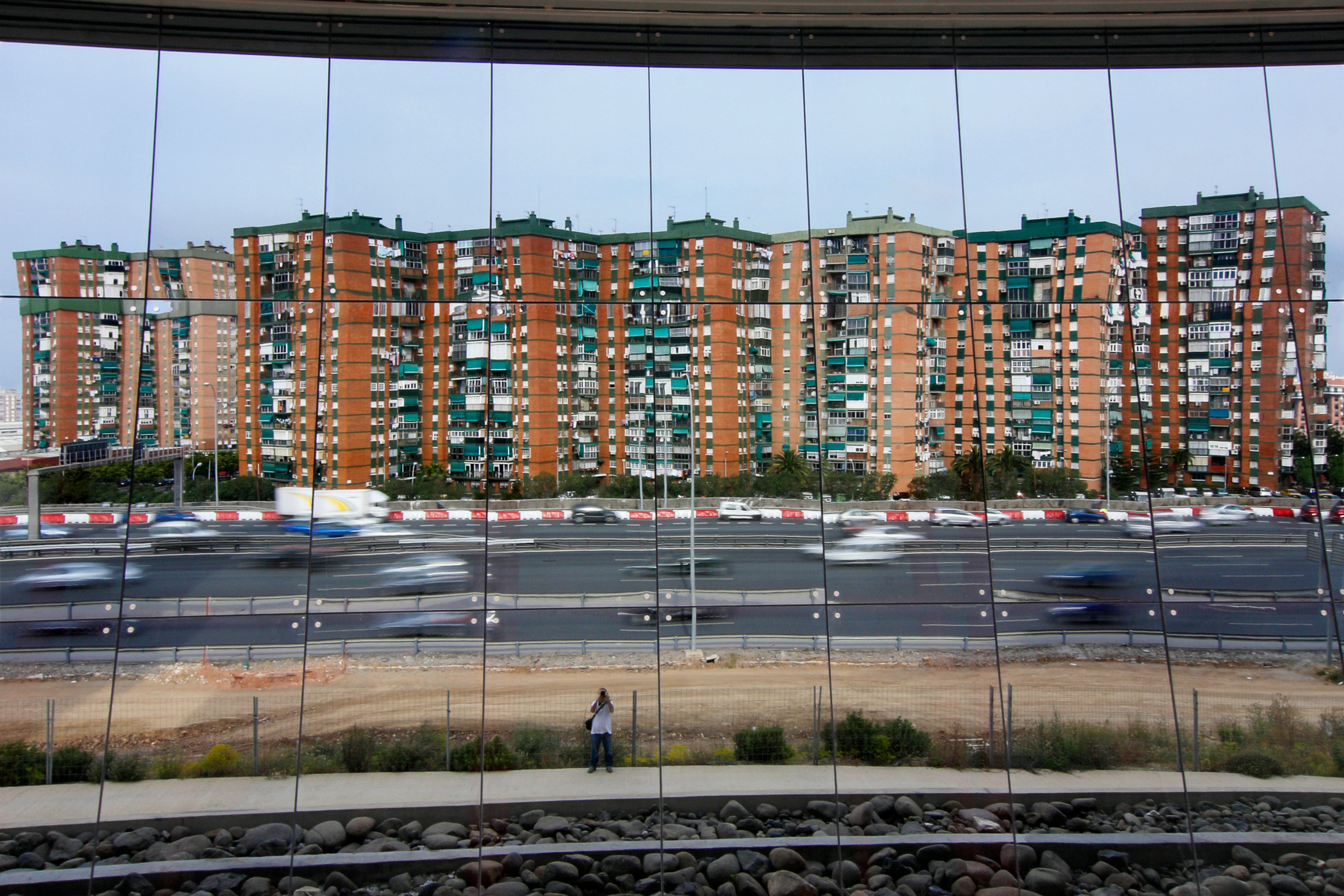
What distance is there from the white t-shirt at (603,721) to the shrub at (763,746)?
3.47 feet

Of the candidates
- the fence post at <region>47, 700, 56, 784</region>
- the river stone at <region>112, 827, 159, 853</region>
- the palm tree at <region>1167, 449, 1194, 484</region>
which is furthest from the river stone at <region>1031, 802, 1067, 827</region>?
the fence post at <region>47, 700, 56, 784</region>

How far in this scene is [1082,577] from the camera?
937 centimetres

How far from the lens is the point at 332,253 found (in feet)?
11.9

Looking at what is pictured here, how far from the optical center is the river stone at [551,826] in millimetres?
3723

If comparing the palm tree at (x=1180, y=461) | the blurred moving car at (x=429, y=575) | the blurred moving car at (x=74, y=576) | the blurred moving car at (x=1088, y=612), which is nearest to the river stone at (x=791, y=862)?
the blurred moving car at (x=429, y=575)

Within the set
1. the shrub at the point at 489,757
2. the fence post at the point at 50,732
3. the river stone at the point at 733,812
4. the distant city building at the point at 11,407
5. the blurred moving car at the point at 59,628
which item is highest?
the distant city building at the point at 11,407

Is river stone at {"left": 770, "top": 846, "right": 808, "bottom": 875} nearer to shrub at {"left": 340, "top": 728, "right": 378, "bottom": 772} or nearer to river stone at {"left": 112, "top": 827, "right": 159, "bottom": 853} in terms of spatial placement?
shrub at {"left": 340, "top": 728, "right": 378, "bottom": 772}

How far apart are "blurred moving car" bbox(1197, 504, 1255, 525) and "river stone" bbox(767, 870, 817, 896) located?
3763 millimetres

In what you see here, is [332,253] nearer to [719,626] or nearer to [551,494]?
[551,494]

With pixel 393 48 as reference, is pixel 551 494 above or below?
below

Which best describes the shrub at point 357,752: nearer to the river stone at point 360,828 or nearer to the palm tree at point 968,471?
the river stone at point 360,828

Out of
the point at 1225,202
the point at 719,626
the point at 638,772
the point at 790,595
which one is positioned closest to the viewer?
the point at 1225,202

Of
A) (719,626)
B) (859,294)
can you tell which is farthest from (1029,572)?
(859,294)

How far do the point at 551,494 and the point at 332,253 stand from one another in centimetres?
182
